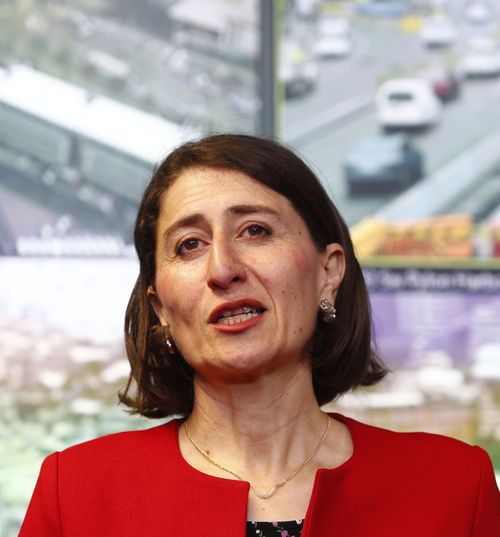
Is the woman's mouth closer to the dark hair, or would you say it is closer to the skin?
the skin

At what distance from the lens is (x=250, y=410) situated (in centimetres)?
182

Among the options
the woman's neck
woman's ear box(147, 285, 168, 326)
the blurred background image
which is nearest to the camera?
the woman's neck

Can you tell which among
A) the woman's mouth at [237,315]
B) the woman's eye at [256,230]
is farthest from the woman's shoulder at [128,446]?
the woman's eye at [256,230]

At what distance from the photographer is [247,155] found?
6.04ft

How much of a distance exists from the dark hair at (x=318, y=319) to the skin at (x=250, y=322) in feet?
0.09

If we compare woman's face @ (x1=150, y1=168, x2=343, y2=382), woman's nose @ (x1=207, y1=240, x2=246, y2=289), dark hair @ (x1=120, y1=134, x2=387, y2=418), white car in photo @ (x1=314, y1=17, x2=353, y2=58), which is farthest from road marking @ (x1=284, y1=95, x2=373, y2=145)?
woman's nose @ (x1=207, y1=240, x2=246, y2=289)

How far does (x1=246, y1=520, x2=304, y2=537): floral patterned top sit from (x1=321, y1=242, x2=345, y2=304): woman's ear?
0.38 meters

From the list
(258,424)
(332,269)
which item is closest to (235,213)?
(332,269)

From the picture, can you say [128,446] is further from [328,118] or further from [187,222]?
[328,118]

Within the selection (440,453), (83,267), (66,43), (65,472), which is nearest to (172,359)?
(65,472)

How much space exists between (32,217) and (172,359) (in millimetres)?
1238

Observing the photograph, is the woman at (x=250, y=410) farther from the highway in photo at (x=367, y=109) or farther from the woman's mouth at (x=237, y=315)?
the highway in photo at (x=367, y=109)

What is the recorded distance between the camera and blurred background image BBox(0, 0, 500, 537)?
305cm

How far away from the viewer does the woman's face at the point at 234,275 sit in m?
1.71
